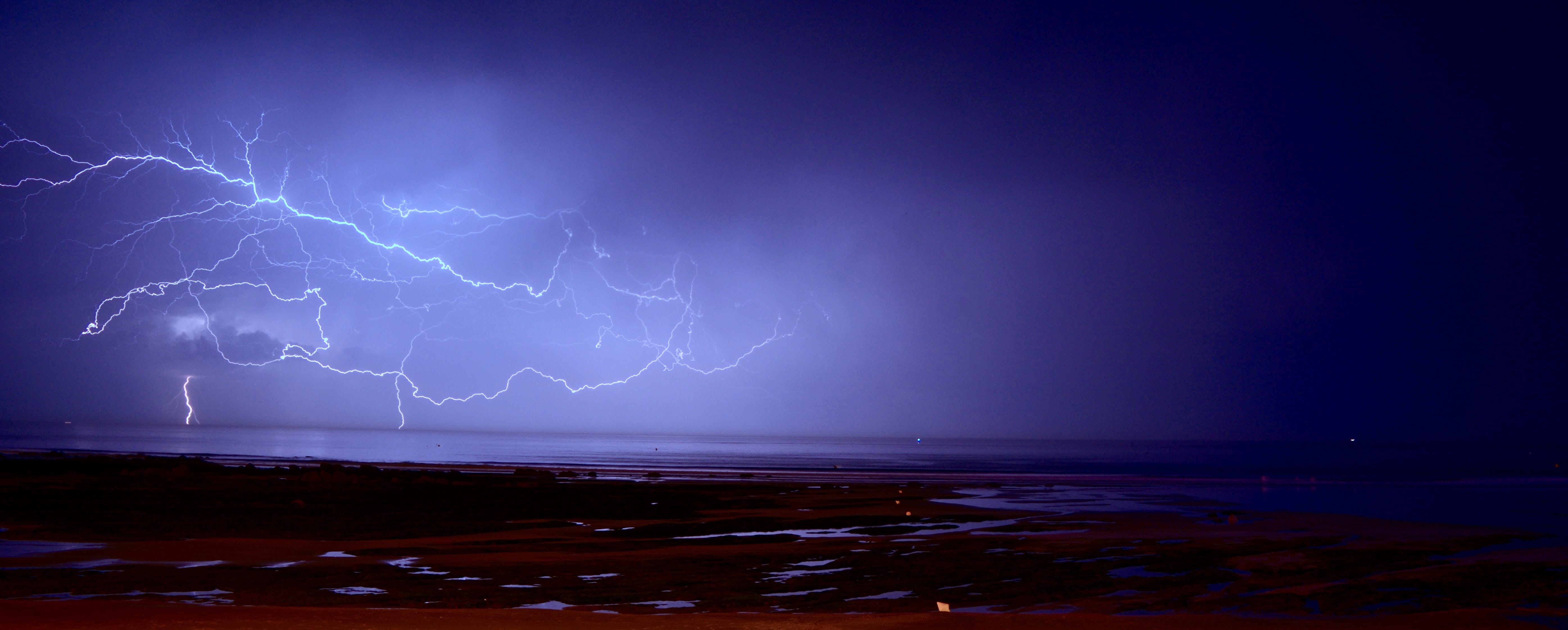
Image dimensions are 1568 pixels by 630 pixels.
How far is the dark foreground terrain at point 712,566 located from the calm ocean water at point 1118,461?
8.62 metres

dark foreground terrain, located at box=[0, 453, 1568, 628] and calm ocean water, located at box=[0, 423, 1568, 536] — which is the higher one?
dark foreground terrain, located at box=[0, 453, 1568, 628]

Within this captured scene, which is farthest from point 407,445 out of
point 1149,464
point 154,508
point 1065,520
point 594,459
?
point 1065,520

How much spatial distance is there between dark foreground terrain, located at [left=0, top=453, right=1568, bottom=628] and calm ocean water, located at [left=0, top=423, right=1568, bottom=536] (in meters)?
8.62

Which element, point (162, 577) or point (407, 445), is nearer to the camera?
point (162, 577)

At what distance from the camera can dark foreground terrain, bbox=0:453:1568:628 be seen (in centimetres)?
729

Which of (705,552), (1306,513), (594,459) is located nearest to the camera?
(705,552)

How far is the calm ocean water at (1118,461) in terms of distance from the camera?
100.0 ft

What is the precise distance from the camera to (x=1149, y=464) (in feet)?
215

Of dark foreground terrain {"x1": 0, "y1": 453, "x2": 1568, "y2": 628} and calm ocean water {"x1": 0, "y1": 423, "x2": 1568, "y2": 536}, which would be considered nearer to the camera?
dark foreground terrain {"x1": 0, "y1": 453, "x2": 1568, "y2": 628}

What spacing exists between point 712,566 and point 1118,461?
68237 millimetres

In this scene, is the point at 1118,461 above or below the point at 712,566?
below

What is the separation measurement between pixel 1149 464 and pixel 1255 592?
59130 millimetres

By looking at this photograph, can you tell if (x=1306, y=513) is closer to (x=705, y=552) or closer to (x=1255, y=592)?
(x=1255, y=592)

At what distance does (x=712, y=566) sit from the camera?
12695 mm
